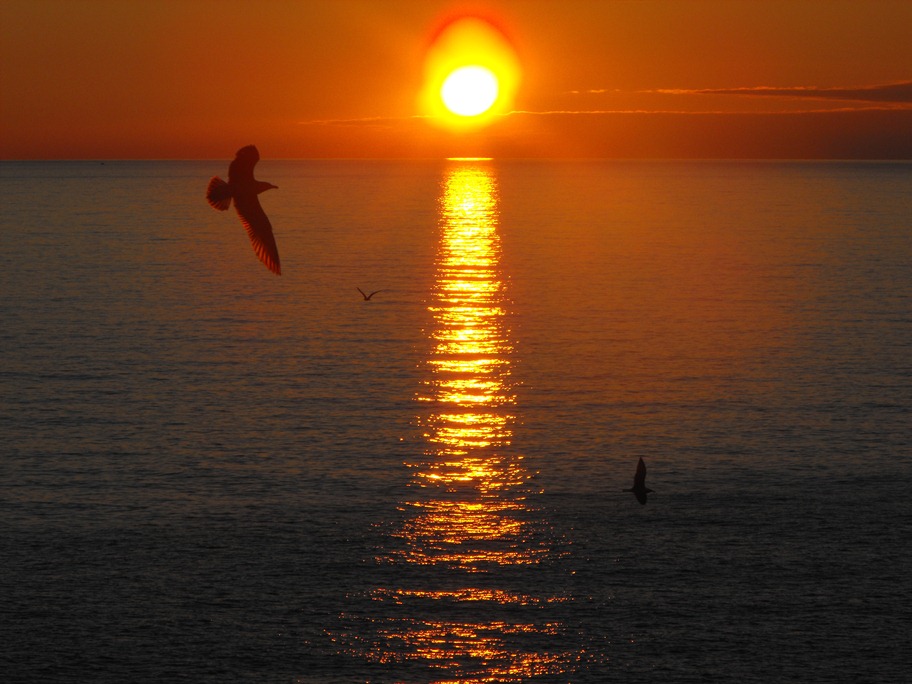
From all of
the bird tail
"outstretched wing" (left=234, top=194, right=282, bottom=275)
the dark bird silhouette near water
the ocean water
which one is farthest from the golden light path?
the bird tail

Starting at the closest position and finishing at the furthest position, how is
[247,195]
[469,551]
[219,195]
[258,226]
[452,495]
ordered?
[219,195] → [247,195] → [258,226] → [469,551] → [452,495]

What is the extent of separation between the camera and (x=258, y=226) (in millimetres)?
18875

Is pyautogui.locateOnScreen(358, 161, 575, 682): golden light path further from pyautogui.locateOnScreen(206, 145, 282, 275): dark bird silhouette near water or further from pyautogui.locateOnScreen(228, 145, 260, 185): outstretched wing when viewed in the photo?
pyautogui.locateOnScreen(228, 145, 260, 185): outstretched wing

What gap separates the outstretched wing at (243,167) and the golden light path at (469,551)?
702 inches

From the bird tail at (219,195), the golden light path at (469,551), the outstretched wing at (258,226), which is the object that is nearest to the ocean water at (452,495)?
the golden light path at (469,551)

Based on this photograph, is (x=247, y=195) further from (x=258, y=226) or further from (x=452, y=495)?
(x=452, y=495)

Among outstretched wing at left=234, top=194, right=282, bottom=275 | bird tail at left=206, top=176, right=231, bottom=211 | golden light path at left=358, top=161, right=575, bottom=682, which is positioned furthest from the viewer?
golden light path at left=358, top=161, right=575, bottom=682

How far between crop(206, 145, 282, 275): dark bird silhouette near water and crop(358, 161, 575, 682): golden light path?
666 inches

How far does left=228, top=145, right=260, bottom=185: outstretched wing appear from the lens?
715 inches

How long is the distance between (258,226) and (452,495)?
28261 millimetres

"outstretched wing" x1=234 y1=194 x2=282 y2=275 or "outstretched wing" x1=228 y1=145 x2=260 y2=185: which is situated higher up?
"outstretched wing" x1=228 y1=145 x2=260 y2=185

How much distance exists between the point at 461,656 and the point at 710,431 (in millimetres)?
25596

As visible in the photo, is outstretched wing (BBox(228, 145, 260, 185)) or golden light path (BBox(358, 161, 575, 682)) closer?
outstretched wing (BBox(228, 145, 260, 185))

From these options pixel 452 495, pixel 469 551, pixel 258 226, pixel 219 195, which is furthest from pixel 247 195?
pixel 452 495
